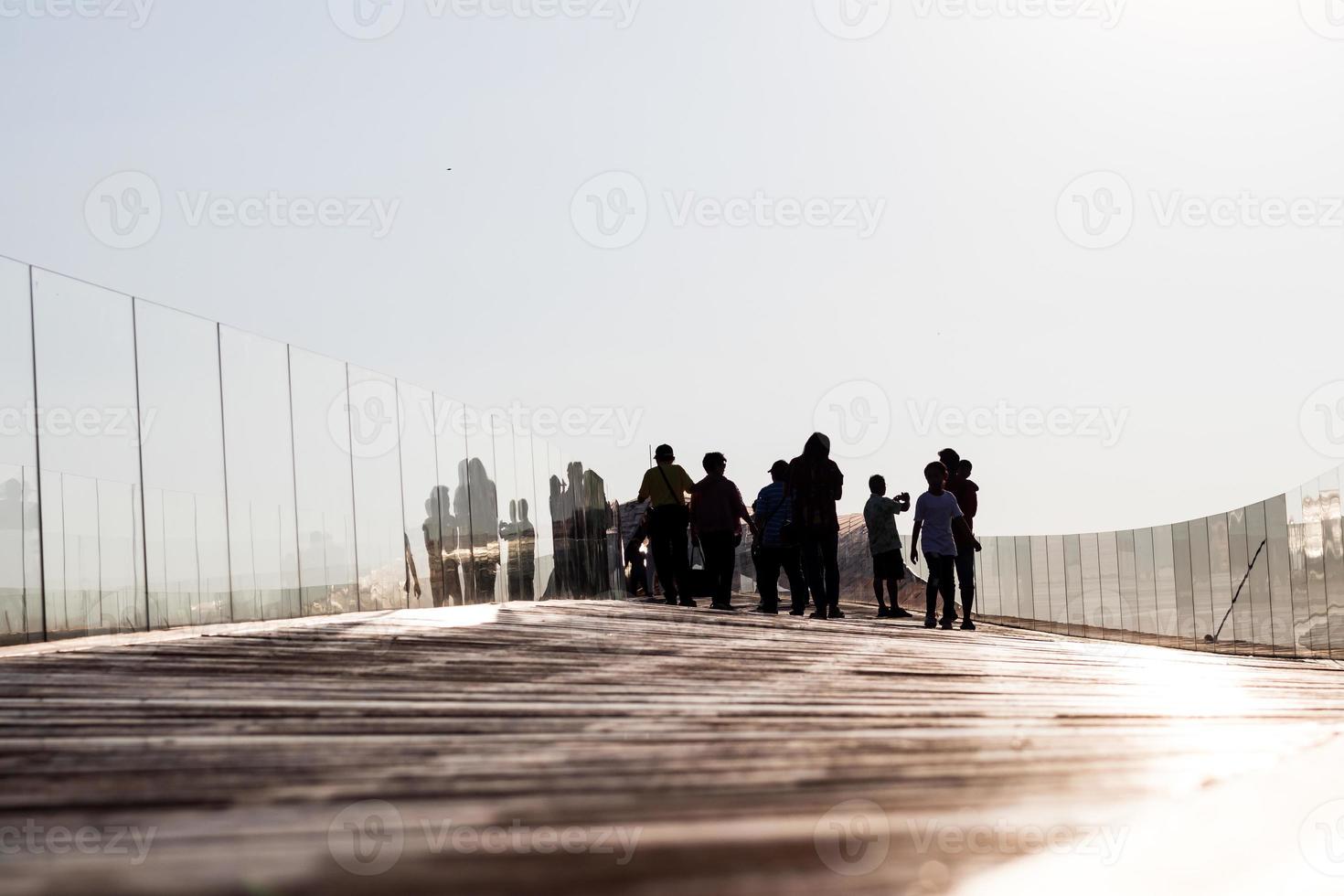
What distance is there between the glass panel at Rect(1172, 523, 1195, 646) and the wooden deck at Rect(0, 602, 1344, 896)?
12.8 m

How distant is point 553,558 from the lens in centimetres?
1686

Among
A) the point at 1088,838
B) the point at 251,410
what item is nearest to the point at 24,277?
the point at 251,410

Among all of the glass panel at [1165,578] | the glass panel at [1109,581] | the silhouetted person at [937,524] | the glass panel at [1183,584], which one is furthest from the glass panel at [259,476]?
the glass panel at [1109,581]

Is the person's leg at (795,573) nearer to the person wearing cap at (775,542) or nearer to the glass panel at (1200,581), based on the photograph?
the person wearing cap at (775,542)

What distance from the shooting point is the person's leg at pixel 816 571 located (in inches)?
431

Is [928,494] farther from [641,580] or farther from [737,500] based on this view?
[641,580]

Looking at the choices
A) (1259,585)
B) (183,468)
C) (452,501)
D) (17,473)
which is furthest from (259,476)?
(1259,585)

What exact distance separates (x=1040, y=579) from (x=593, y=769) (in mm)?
19572

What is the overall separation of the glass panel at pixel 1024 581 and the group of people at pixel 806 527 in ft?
30.2

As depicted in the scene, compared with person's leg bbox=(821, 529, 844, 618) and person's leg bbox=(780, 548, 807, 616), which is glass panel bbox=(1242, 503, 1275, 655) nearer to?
person's leg bbox=(780, 548, 807, 616)

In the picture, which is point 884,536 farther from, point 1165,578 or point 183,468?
point 1165,578

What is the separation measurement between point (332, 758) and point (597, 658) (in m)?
2.65

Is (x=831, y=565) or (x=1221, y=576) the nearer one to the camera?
(x=831, y=565)

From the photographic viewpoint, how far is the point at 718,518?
12.0 metres
